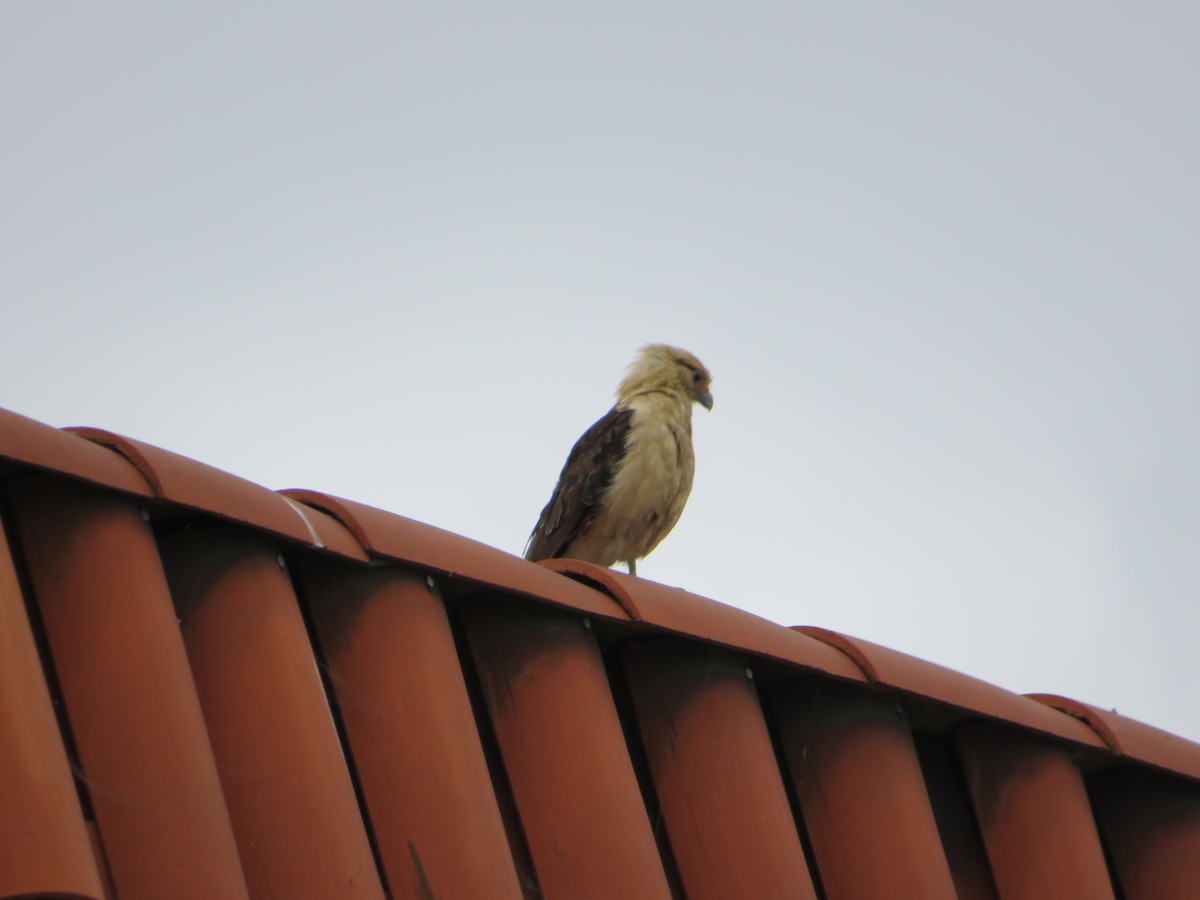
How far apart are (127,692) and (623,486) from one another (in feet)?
18.4

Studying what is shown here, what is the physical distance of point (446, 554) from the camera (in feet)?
12.7

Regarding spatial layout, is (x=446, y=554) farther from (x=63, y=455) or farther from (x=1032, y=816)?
(x=1032, y=816)

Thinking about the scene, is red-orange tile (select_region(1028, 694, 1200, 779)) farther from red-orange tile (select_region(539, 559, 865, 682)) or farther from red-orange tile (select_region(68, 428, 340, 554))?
red-orange tile (select_region(68, 428, 340, 554))

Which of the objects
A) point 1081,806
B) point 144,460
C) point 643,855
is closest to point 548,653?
point 643,855

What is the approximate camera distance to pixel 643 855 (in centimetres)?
382

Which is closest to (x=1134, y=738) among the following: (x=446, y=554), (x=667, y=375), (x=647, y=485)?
(x=446, y=554)

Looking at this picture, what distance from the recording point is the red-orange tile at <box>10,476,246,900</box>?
2855 millimetres

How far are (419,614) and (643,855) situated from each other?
77 centimetres

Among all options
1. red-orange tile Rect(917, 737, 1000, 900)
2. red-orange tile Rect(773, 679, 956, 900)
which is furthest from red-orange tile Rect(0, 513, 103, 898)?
red-orange tile Rect(917, 737, 1000, 900)

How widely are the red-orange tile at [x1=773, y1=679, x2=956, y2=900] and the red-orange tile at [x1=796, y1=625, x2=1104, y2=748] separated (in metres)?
0.11

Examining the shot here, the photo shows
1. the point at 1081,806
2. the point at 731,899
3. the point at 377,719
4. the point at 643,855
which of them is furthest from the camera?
the point at 1081,806

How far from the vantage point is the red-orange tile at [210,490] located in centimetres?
329

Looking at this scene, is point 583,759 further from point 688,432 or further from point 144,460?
point 688,432

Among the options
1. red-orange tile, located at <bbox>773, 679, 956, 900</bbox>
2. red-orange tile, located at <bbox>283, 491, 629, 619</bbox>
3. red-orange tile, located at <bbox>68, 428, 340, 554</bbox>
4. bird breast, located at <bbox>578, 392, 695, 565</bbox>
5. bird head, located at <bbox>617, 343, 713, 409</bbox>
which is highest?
bird head, located at <bbox>617, 343, 713, 409</bbox>
